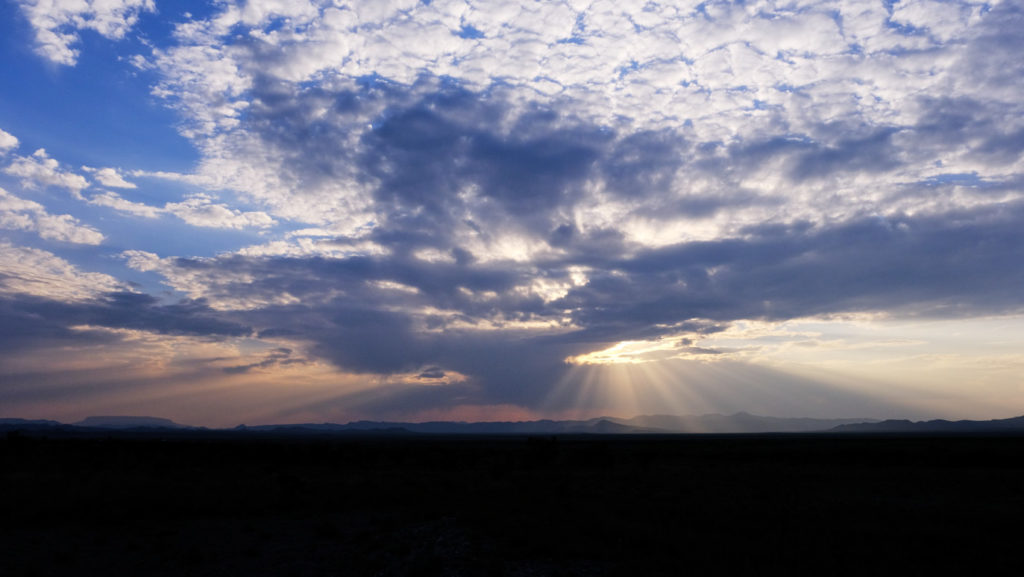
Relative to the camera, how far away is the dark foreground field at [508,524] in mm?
16516

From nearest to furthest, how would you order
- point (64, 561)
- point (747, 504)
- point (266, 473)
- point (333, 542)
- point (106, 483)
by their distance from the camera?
point (64, 561)
point (333, 542)
point (747, 504)
point (106, 483)
point (266, 473)

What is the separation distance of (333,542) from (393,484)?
16.3 metres

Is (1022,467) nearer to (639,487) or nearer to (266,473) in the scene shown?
(639,487)

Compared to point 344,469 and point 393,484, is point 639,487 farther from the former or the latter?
point 344,469

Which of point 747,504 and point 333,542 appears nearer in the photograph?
point 333,542

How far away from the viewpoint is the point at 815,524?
21.0 metres

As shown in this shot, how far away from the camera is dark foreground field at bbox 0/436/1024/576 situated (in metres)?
16.5

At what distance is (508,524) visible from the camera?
21.0 m

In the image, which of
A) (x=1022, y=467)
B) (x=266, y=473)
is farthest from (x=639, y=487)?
(x=1022, y=467)

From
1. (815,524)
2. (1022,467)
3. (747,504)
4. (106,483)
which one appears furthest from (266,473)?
(1022,467)

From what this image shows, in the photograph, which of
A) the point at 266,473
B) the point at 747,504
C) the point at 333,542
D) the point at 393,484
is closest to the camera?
the point at 333,542

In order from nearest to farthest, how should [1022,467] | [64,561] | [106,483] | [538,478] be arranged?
[64,561] < [106,483] < [538,478] < [1022,467]

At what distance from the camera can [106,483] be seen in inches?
1346

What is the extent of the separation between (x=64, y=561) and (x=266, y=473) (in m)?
26.1
